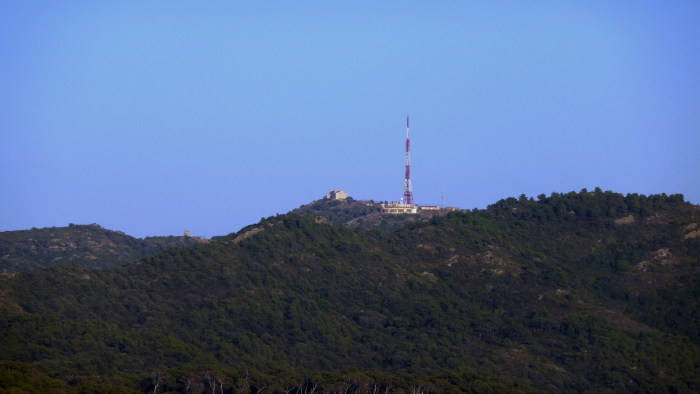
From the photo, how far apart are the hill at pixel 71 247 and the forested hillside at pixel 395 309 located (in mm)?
39644

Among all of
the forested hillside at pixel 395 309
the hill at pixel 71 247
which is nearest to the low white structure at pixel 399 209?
the hill at pixel 71 247

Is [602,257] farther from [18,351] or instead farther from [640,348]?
[18,351]

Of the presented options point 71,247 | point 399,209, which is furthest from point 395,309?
point 399,209

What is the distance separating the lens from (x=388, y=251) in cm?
13312

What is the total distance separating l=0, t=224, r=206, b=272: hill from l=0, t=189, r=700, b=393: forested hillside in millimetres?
39644

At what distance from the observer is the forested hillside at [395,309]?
9250 centimetres

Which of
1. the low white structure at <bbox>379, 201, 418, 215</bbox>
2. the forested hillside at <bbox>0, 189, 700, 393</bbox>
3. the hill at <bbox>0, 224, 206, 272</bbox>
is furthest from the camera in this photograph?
the low white structure at <bbox>379, 201, 418, 215</bbox>

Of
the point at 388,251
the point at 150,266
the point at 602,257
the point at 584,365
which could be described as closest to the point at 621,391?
the point at 584,365

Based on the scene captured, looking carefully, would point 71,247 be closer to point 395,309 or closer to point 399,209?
point 399,209

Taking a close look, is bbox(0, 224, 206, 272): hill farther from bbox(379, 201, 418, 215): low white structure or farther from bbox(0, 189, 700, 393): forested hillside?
bbox(0, 189, 700, 393): forested hillside

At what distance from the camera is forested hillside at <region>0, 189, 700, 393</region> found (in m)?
92.5

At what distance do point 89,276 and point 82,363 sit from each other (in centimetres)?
2720

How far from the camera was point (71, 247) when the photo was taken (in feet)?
560

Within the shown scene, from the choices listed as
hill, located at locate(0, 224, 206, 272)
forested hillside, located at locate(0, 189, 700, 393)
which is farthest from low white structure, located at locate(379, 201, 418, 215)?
forested hillside, located at locate(0, 189, 700, 393)
